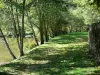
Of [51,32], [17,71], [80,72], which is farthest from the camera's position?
[51,32]

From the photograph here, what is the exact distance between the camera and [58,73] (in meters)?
11.3

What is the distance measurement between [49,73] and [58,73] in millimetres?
434

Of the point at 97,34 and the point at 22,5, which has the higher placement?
the point at 22,5

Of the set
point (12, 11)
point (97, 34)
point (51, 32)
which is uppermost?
point (12, 11)

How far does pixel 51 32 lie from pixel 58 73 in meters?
41.1

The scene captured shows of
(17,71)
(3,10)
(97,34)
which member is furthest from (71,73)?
(3,10)

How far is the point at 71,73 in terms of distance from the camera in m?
11.0

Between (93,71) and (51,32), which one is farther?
(51,32)

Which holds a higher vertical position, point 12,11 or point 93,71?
point 12,11

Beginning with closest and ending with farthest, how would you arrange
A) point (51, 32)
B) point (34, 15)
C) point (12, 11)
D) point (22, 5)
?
point (22, 5)
point (12, 11)
point (34, 15)
point (51, 32)

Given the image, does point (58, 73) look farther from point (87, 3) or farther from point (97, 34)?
point (87, 3)

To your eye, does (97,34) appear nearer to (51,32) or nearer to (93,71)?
(93,71)

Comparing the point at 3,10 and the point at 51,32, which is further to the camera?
the point at 51,32

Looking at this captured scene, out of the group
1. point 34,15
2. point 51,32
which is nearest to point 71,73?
point 34,15
